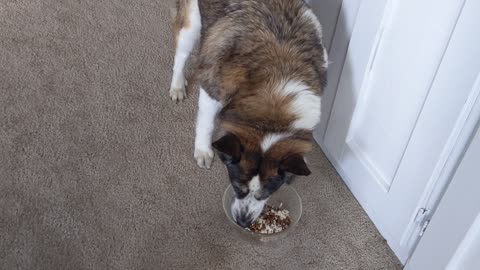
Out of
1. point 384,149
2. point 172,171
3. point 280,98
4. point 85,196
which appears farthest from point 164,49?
point 384,149

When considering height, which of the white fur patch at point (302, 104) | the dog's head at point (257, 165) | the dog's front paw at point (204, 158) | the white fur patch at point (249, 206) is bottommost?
the dog's front paw at point (204, 158)

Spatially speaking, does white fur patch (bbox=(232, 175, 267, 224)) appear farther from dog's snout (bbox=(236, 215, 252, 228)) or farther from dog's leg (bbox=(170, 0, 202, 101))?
dog's leg (bbox=(170, 0, 202, 101))

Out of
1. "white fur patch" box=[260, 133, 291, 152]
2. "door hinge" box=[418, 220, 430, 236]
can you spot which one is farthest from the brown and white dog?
"door hinge" box=[418, 220, 430, 236]

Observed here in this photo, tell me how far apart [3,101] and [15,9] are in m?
0.70

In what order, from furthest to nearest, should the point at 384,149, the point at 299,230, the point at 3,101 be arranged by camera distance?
the point at 3,101 < the point at 299,230 < the point at 384,149

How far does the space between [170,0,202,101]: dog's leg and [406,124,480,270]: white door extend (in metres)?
1.24

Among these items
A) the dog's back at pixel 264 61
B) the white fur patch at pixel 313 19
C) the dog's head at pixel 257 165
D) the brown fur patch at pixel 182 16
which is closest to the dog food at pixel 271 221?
the dog's head at pixel 257 165

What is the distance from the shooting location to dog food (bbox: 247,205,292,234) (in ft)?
6.52

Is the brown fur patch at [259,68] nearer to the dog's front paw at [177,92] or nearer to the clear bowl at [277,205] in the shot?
the clear bowl at [277,205]

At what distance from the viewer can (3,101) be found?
2371 mm

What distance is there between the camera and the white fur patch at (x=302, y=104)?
175cm

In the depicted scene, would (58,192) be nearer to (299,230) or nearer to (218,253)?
(218,253)

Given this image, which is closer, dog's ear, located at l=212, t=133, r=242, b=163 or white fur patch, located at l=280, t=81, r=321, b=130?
dog's ear, located at l=212, t=133, r=242, b=163

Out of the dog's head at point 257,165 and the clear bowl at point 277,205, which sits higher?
the dog's head at point 257,165
